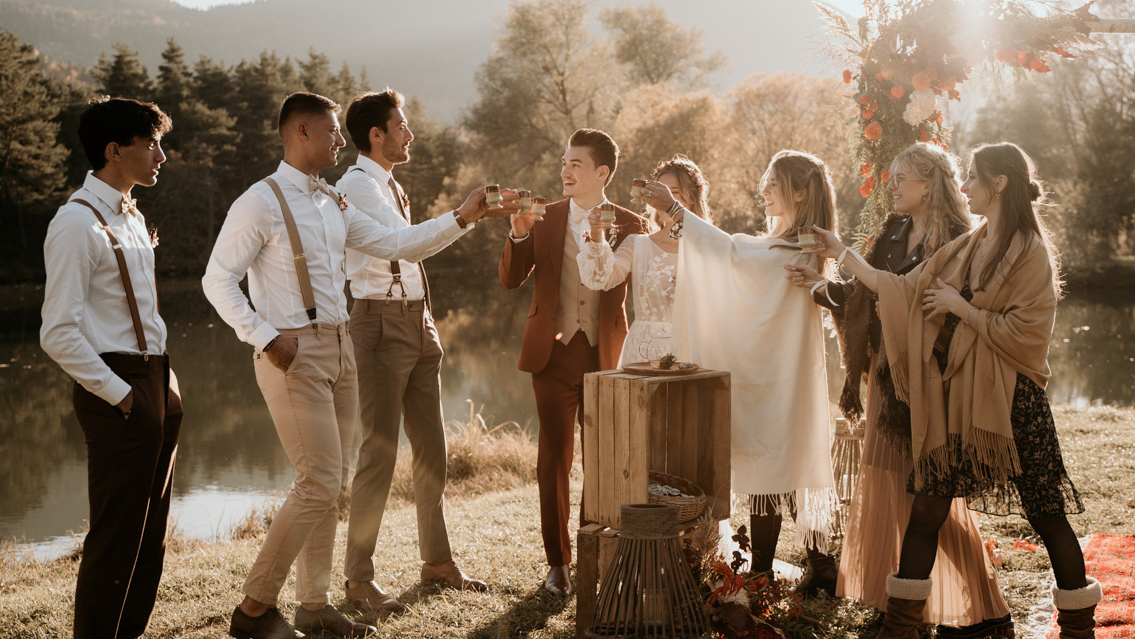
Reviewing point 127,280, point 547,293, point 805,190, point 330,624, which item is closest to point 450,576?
point 330,624

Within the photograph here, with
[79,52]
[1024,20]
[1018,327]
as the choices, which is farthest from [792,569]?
[79,52]

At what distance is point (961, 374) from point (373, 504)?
2822mm

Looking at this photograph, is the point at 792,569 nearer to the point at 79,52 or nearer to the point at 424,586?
the point at 424,586

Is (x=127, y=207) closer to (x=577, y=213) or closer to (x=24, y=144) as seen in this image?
(x=577, y=213)

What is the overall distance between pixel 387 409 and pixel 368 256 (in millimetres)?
777

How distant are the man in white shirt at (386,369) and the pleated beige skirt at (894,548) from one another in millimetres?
1875

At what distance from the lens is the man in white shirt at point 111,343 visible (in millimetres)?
3102

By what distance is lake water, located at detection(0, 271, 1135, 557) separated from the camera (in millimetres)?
10125

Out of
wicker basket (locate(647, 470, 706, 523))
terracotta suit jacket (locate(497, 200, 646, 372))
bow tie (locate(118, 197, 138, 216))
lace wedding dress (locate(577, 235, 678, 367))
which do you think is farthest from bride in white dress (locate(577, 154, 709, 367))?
bow tie (locate(118, 197, 138, 216))

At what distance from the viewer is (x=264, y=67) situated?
37312mm

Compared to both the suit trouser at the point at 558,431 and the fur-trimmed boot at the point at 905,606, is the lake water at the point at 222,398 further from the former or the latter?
the fur-trimmed boot at the point at 905,606

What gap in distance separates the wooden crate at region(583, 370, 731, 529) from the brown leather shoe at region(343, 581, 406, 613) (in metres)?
1.14

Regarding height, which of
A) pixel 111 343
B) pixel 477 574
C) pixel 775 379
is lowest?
pixel 477 574

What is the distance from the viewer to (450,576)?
14.9 feet
